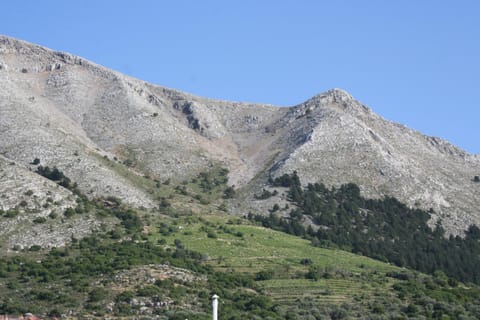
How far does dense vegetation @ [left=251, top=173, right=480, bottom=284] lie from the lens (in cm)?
12794

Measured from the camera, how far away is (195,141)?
16562 centimetres

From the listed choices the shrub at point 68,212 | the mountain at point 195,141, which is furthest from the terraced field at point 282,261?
the mountain at point 195,141

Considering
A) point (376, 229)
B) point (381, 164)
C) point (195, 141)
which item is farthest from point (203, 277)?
point (195, 141)

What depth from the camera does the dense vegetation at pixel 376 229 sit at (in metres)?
128

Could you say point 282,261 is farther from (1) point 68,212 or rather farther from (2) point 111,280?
(1) point 68,212

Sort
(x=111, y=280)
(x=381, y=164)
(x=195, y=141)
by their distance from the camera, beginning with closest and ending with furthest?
(x=111, y=280) < (x=381, y=164) < (x=195, y=141)

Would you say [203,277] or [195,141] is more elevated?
[195,141]

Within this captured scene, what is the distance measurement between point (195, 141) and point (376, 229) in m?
43.1

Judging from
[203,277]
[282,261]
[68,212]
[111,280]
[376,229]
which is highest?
[376,229]

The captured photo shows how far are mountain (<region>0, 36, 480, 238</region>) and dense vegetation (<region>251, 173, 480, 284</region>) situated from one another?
2.98 m

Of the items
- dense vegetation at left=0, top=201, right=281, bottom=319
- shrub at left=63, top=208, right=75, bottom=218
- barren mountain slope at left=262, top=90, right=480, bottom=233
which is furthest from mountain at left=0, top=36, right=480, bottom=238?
dense vegetation at left=0, top=201, right=281, bottom=319

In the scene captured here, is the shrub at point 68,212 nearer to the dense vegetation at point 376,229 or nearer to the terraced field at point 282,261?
the terraced field at point 282,261

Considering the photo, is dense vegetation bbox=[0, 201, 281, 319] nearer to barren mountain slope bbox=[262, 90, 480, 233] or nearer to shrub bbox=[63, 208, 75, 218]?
shrub bbox=[63, 208, 75, 218]

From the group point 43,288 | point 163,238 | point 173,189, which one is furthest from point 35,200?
point 173,189
